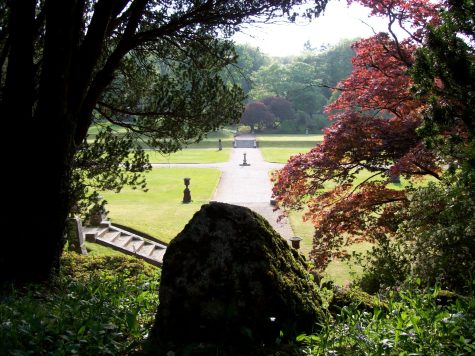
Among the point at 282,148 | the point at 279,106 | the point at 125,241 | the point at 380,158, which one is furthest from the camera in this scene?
the point at 279,106

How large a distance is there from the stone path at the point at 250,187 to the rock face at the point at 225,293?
37.6 feet

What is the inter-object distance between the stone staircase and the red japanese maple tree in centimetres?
527

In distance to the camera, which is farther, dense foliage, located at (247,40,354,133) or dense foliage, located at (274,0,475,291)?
dense foliage, located at (247,40,354,133)

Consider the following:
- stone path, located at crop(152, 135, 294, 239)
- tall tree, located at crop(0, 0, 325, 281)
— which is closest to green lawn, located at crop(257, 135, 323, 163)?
stone path, located at crop(152, 135, 294, 239)

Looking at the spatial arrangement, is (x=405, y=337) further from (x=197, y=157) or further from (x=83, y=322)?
(x=197, y=157)

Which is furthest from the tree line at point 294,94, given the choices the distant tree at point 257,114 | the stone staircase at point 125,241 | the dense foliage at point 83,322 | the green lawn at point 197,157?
the dense foliage at point 83,322

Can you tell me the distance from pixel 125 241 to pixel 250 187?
11.6 metres

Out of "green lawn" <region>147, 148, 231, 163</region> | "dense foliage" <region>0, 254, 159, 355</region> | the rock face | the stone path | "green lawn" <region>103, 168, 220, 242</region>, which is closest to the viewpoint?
"dense foliage" <region>0, 254, 159, 355</region>

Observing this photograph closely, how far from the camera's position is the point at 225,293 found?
3139mm

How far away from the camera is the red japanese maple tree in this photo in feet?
27.3

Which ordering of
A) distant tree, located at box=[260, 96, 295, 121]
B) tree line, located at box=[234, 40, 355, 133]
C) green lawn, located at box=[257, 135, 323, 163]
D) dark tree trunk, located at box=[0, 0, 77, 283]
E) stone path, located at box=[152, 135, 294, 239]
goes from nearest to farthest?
dark tree trunk, located at box=[0, 0, 77, 283], stone path, located at box=[152, 135, 294, 239], green lawn, located at box=[257, 135, 323, 163], tree line, located at box=[234, 40, 355, 133], distant tree, located at box=[260, 96, 295, 121]

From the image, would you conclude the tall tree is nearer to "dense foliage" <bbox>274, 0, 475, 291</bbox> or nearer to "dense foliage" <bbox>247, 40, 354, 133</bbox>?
"dense foliage" <bbox>274, 0, 475, 291</bbox>

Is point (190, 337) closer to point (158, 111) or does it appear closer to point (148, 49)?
point (158, 111)

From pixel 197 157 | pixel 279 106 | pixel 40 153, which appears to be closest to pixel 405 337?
pixel 40 153
